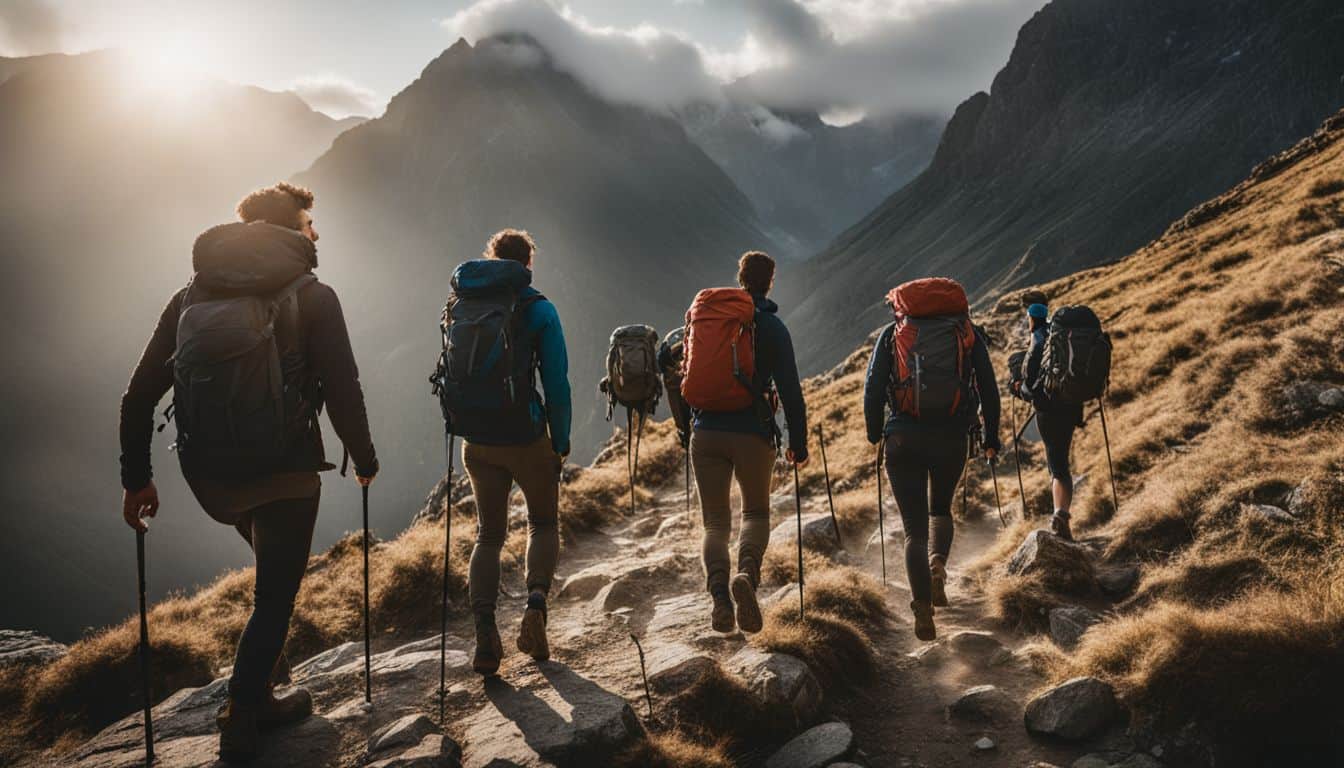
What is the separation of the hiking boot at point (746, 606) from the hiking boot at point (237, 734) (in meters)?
3.10

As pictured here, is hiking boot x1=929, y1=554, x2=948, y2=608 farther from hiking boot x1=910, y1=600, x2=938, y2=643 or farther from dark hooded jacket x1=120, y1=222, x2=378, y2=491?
dark hooded jacket x1=120, y1=222, x2=378, y2=491

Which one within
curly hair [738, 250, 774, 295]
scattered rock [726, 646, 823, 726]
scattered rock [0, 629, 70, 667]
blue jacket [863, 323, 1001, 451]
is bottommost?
scattered rock [0, 629, 70, 667]

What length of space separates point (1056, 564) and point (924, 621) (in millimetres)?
1992

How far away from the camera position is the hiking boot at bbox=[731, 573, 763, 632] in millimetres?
5293

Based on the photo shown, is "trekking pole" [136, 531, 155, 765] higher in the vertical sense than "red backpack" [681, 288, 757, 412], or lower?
lower

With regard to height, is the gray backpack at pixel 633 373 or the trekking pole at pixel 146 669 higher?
the gray backpack at pixel 633 373

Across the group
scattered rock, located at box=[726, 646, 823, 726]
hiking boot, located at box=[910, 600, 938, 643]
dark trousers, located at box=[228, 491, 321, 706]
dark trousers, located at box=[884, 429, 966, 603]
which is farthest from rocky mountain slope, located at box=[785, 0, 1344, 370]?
dark trousers, located at box=[228, 491, 321, 706]

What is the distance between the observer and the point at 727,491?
571 cm

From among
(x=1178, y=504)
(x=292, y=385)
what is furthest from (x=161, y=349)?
(x=1178, y=504)

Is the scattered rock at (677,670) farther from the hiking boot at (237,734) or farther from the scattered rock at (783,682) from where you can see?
the hiking boot at (237,734)

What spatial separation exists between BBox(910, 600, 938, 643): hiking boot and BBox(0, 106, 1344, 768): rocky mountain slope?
0.33m

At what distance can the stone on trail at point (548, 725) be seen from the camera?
3.91m

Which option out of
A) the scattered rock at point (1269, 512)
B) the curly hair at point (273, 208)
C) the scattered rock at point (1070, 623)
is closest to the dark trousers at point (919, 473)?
the scattered rock at point (1070, 623)

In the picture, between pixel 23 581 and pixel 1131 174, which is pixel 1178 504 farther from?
pixel 23 581
